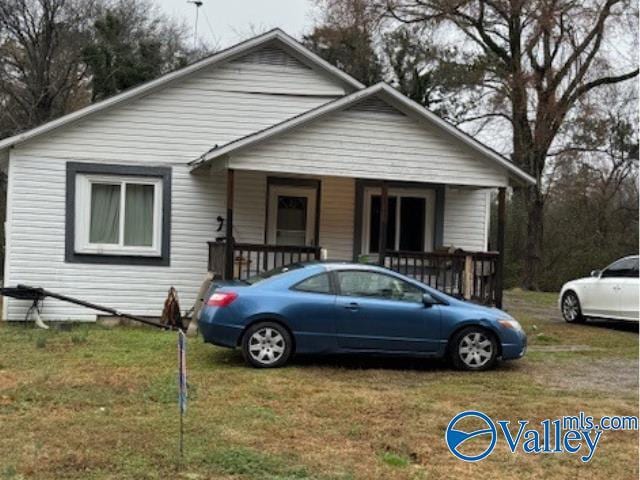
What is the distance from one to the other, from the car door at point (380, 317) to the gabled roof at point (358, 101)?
371 centimetres

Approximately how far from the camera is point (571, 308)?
51.5 feet

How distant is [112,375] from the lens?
871cm

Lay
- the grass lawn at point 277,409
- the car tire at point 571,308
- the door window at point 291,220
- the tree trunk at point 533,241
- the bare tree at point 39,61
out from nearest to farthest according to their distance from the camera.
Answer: the grass lawn at point 277,409 < the door window at point 291,220 < the car tire at point 571,308 < the tree trunk at point 533,241 < the bare tree at point 39,61

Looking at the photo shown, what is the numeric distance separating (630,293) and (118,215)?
986 centimetres

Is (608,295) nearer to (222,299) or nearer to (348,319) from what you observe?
(348,319)

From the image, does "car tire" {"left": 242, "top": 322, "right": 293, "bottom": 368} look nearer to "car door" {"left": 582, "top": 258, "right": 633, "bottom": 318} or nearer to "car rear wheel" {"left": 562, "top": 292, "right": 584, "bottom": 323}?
"car door" {"left": 582, "top": 258, "right": 633, "bottom": 318}

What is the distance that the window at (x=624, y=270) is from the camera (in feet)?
46.5

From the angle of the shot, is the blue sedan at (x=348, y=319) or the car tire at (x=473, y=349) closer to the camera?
the blue sedan at (x=348, y=319)

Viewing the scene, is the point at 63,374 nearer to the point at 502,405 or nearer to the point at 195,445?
the point at 195,445

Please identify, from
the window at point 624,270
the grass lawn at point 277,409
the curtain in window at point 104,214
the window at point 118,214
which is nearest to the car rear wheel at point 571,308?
the window at point 624,270

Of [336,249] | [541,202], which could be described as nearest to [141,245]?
[336,249]

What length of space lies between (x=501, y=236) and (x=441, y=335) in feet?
16.5

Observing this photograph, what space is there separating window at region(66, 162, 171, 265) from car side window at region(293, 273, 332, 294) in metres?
5.29

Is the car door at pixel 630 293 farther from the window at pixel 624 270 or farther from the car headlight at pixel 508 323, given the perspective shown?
the car headlight at pixel 508 323
